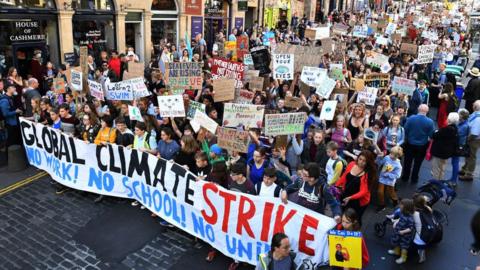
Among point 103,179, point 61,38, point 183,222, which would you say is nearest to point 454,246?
point 183,222

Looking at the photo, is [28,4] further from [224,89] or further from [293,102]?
[293,102]

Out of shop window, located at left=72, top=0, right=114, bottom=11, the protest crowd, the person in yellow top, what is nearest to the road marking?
the protest crowd

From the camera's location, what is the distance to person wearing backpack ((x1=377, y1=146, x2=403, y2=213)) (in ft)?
24.0

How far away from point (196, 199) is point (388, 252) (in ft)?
10.0

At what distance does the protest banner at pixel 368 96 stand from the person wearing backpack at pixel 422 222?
14.5 ft

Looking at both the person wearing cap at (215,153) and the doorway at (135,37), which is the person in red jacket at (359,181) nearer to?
the person wearing cap at (215,153)

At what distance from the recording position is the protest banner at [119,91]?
955 centimetres

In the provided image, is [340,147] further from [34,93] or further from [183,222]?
[34,93]

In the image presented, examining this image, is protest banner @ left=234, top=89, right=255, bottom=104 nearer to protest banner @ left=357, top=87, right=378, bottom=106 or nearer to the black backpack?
protest banner @ left=357, top=87, right=378, bottom=106

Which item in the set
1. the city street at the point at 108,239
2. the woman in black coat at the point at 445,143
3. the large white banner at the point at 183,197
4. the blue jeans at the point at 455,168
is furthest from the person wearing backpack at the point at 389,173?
the large white banner at the point at 183,197

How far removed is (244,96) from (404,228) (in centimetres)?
515

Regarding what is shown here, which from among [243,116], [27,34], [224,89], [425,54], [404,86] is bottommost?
[243,116]

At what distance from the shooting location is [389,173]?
7395mm

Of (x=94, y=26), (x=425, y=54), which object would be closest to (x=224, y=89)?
(x=425, y=54)
